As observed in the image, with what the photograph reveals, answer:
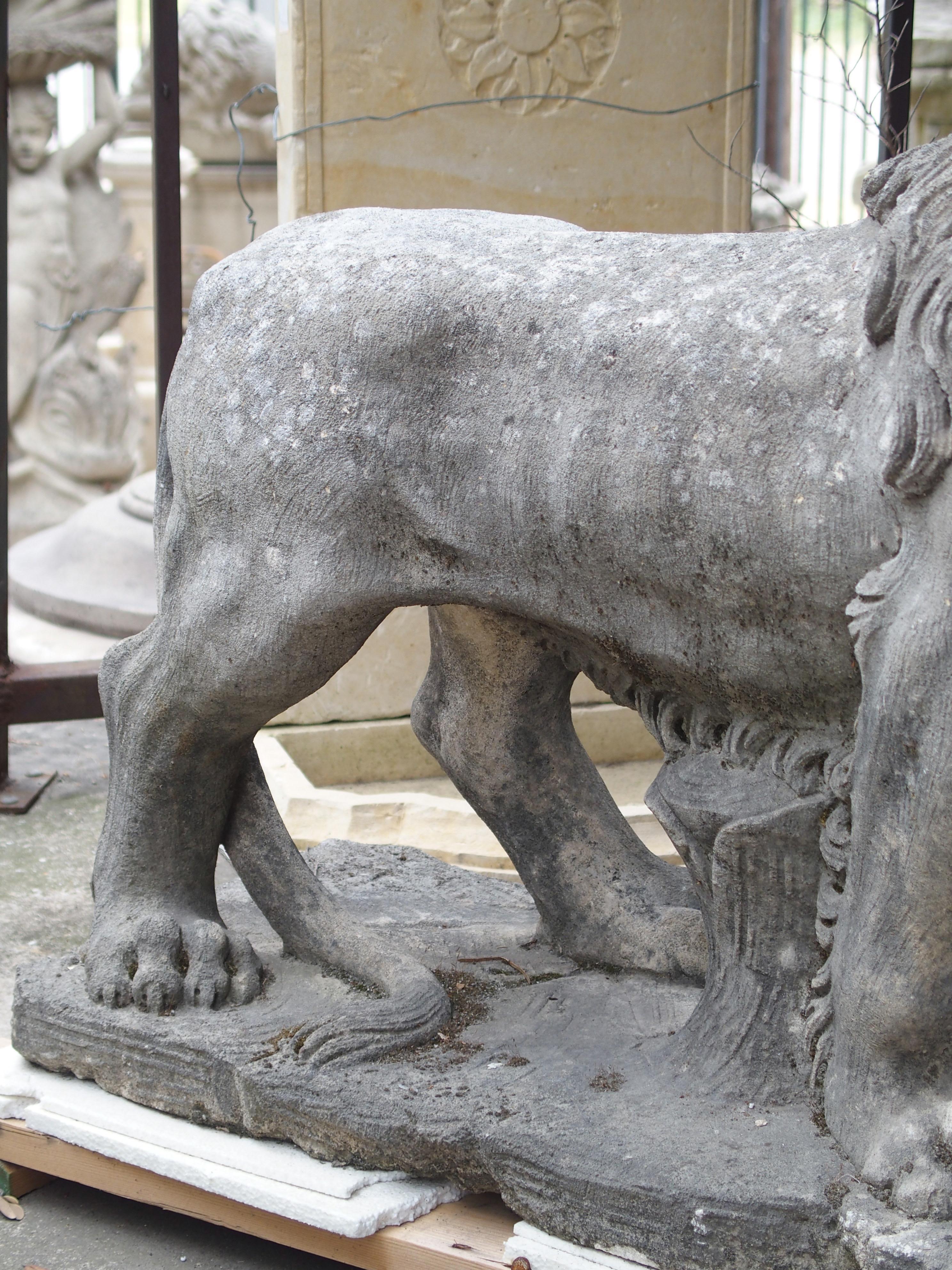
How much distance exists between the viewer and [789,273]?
190 cm

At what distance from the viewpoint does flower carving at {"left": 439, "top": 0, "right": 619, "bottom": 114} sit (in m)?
4.02

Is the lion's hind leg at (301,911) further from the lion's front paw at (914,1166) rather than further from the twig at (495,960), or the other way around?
the lion's front paw at (914,1166)

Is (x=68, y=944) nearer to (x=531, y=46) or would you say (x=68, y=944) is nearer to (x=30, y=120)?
(x=531, y=46)

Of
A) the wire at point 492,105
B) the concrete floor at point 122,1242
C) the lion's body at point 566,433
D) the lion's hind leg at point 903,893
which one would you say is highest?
the wire at point 492,105

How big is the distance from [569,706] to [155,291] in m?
1.78

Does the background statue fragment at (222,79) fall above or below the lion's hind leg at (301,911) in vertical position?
above

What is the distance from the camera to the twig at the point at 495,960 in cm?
257

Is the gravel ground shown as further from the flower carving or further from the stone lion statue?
the flower carving

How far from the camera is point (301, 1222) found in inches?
85.2

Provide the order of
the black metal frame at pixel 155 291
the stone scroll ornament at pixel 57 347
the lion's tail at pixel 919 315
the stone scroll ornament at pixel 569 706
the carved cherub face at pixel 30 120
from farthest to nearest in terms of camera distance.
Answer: the stone scroll ornament at pixel 57 347 < the carved cherub face at pixel 30 120 < the black metal frame at pixel 155 291 < the stone scroll ornament at pixel 569 706 < the lion's tail at pixel 919 315

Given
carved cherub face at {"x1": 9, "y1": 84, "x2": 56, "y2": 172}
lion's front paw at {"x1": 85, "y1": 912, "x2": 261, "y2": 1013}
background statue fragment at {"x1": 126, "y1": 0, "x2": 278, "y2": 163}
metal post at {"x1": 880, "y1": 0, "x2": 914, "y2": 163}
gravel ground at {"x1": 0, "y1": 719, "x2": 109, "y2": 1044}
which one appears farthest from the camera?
background statue fragment at {"x1": 126, "y1": 0, "x2": 278, "y2": 163}

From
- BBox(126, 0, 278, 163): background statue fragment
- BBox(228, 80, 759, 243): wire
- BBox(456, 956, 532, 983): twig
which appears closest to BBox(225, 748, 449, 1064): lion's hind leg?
BBox(456, 956, 532, 983): twig

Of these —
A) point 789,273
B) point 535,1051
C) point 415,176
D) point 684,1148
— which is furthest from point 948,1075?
point 415,176

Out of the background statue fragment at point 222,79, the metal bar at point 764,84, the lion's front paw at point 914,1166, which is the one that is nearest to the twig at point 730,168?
the lion's front paw at point 914,1166
